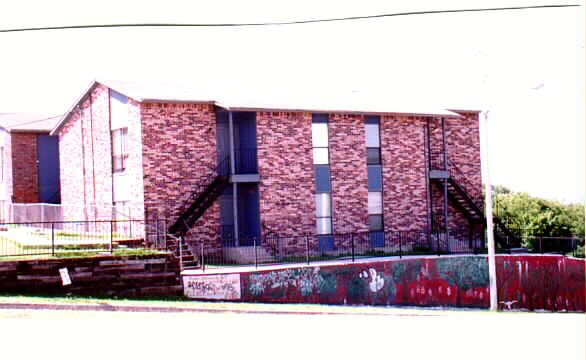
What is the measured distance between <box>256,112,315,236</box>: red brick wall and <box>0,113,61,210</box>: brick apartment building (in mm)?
14138

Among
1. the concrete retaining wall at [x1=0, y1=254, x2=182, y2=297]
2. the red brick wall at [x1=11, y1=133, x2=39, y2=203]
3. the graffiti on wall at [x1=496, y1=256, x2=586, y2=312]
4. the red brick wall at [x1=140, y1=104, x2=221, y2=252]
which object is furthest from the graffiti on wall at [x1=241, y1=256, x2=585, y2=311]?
the red brick wall at [x1=11, y1=133, x2=39, y2=203]

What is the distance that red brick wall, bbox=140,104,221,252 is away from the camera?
99.3ft

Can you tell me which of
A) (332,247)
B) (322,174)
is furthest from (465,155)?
(332,247)

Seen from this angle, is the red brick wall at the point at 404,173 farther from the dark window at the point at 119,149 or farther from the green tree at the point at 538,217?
the dark window at the point at 119,149

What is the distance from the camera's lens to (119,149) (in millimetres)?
32906

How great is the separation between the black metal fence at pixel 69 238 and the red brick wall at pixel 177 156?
1.40m

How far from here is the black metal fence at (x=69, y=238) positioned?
24.4 metres

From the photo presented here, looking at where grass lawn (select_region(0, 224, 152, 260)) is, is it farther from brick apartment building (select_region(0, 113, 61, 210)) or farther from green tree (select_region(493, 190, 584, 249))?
green tree (select_region(493, 190, 584, 249))

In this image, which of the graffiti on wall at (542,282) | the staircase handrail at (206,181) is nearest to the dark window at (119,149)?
the staircase handrail at (206,181)

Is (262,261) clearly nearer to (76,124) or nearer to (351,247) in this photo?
(351,247)

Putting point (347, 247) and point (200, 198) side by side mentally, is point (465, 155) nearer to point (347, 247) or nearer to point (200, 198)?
point (347, 247)

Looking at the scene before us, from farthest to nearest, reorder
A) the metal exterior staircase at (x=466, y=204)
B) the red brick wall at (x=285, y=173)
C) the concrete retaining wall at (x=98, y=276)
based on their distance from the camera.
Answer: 1. the metal exterior staircase at (x=466, y=204)
2. the red brick wall at (x=285, y=173)
3. the concrete retaining wall at (x=98, y=276)

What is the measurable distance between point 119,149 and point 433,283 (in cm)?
1318

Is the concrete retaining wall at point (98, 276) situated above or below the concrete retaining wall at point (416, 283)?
above
